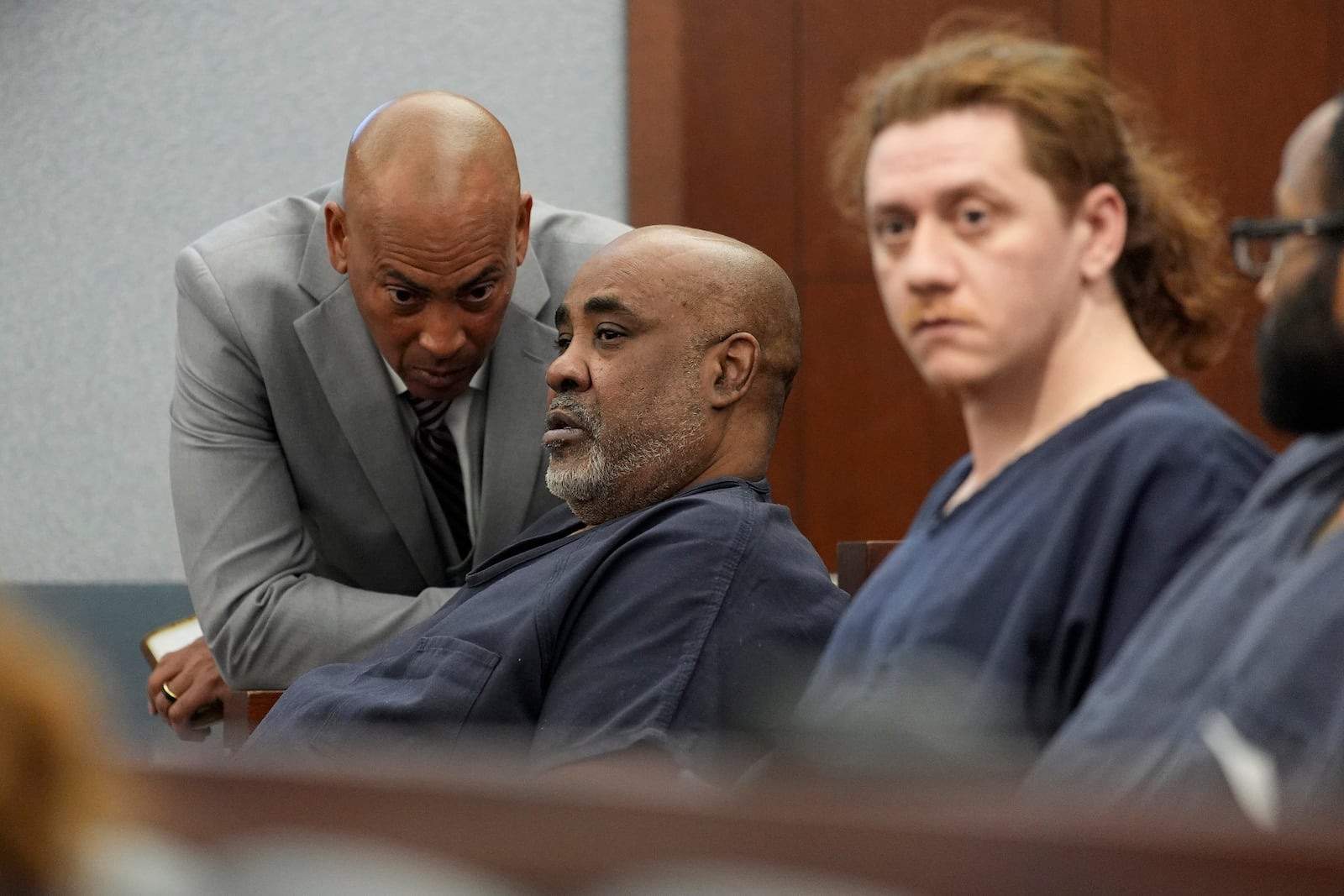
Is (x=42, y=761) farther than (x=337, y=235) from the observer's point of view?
No

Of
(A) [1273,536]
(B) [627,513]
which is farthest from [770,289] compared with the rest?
(A) [1273,536]

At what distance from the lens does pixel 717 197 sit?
389 centimetres

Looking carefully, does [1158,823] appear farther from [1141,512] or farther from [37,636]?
[1141,512]

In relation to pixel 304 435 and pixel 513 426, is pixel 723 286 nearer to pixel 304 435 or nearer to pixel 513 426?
pixel 513 426

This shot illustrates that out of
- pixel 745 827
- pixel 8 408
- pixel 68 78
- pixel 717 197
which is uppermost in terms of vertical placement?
pixel 745 827

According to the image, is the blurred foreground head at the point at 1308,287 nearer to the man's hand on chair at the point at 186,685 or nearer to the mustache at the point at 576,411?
the mustache at the point at 576,411

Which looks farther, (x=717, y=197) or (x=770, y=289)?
(x=717, y=197)

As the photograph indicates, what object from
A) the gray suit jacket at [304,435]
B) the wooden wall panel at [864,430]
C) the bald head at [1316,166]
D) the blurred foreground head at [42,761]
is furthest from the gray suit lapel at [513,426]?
the blurred foreground head at [42,761]

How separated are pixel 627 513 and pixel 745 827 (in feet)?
4.97

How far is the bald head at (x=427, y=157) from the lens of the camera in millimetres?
2289

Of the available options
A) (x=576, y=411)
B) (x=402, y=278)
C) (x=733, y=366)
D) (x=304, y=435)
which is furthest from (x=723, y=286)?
(x=304, y=435)

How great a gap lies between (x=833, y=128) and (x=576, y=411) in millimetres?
2029

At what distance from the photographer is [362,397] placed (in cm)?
250

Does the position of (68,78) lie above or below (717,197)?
above
